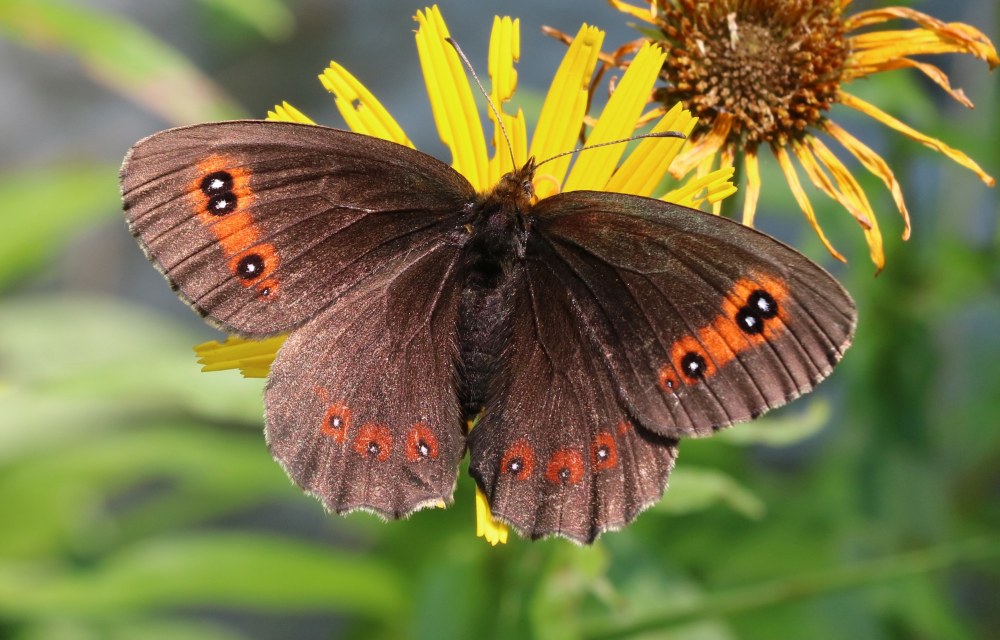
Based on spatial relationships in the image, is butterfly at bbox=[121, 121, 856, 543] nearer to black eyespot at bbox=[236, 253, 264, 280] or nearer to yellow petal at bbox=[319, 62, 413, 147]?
black eyespot at bbox=[236, 253, 264, 280]

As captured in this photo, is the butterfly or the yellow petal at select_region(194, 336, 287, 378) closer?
the butterfly

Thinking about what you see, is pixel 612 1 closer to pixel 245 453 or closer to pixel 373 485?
pixel 373 485

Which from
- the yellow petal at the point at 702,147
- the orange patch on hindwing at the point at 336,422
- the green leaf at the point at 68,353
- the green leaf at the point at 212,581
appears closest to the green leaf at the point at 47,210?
the green leaf at the point at 68,353

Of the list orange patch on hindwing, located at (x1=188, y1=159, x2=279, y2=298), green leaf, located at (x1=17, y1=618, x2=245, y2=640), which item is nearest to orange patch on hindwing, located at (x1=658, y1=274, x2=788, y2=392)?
Answer: orange patch on hindwing, located at (x1=188, y1=159, x2=279, y2=298)

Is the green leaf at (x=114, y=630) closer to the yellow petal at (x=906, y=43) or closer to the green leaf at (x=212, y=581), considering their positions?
the green leaf at (x=212, y=581)

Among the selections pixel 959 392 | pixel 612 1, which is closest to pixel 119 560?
pixel 612 1

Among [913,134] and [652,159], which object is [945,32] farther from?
[652,159]
